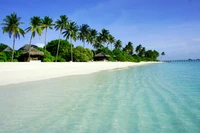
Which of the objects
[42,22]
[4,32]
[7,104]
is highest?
[42,22]

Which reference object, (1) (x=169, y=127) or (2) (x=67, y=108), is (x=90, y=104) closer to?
(2) (x=67, y=108)

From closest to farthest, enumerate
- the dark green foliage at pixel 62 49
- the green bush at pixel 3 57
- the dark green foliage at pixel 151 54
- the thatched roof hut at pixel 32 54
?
the green bush at pixel 3 57 < the thatched roof hut at pixel 32 54 < the dark green foliage at pixel 62 49 < the dark green foliage at pixel 151 54

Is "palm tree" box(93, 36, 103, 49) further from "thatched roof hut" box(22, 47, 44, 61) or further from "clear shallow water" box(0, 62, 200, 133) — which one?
"clear shallow water" box(0, 62, 200, 133)

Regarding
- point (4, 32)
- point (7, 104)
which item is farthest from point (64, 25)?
point (7, 104)

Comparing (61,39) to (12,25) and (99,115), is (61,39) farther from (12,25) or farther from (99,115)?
(99,115)

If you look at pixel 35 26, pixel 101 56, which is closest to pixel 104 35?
pixel 101 56

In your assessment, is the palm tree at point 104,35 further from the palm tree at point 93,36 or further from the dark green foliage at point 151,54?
the dark green foliage at point 151,54

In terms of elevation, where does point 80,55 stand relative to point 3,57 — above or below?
above

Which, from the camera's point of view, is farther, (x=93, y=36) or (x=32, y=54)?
(x=93, y=36)

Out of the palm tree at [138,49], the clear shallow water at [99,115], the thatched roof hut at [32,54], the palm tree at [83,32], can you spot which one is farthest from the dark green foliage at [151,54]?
the clear shallow water at [99,115]

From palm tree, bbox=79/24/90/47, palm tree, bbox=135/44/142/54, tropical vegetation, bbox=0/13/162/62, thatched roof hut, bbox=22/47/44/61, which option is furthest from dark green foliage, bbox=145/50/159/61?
thatched roof hut, bbox=22/47/44/61

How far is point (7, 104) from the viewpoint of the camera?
8.47m

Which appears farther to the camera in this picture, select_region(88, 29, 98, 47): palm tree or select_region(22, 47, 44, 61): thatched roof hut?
select_region(88, 29, 98, 47): palm tree

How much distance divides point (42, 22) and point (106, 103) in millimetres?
37657
